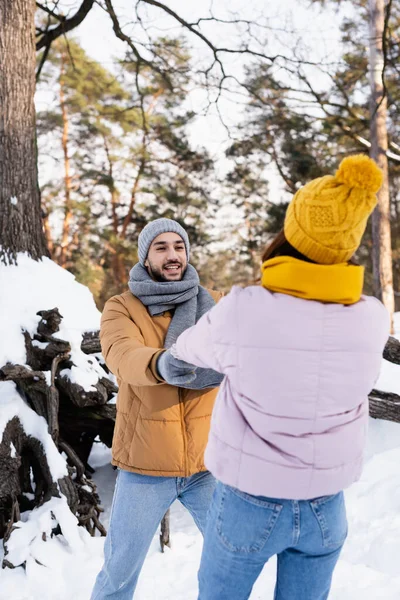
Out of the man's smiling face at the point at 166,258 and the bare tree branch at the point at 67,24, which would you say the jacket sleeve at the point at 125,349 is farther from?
the bare tree branch at the point at 67,24

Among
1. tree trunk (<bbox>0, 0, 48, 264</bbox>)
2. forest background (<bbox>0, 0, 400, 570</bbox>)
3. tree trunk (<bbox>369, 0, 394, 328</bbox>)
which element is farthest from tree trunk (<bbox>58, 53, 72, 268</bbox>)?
tree trunk (<bbox>0, 0, 48, 264</bbox>)

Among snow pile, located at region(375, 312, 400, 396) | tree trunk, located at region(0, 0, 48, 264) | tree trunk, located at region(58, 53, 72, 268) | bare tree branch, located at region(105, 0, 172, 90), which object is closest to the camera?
snow pile, located at region(375, 312, 400, 396)

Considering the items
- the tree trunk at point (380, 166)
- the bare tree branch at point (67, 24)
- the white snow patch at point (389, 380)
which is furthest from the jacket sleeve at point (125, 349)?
the tree trunk at point (380, 166)

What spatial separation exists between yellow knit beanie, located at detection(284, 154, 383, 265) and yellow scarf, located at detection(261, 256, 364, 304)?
0.12 ft

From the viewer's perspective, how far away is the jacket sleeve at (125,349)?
1655 mm

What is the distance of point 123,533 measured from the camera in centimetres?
191

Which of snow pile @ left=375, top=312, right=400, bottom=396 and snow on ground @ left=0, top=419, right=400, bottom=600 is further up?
snow pile @ left=375, top=312, right=400, bottom=396

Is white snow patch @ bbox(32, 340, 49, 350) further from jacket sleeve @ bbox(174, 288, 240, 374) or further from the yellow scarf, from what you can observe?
the yellow scarf

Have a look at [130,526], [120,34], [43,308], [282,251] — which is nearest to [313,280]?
[282,251]

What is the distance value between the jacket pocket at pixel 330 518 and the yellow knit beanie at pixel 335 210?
0.62 meters

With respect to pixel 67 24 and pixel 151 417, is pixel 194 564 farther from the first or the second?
pixel 67 24

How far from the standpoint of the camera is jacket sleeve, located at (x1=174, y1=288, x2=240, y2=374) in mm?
1269

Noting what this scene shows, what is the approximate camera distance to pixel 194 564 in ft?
10.1

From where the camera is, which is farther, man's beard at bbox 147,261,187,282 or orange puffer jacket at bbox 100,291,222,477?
man's beard at bbox 147,261,187,282
